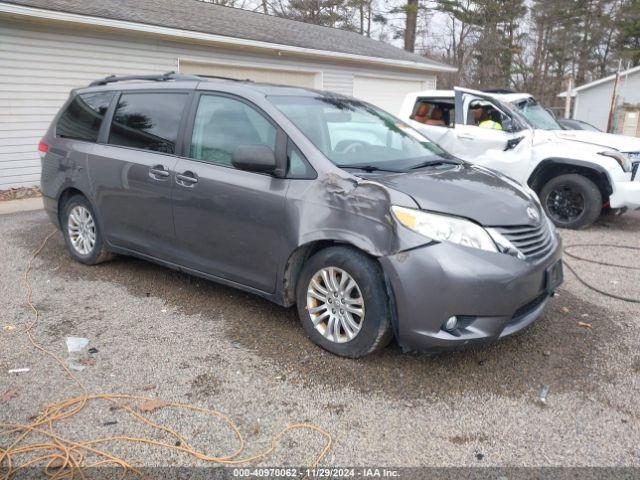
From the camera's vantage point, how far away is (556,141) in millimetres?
7160

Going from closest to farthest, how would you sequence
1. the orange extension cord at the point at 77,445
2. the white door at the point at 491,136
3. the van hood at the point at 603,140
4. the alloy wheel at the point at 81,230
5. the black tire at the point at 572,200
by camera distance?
1. the orange extension cord at the point at 77,445
2. the alloy wheel at the point at 81,230
3. the black tire at the point at 572,200
4. the van hood at the point at 603,140
5. the white door at the point at 491,136

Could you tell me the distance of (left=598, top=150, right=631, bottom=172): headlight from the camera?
21.8 feet

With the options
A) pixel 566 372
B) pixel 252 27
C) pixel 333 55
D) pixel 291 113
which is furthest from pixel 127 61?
pixel 566 372

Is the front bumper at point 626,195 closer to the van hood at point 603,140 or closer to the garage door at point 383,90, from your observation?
the van hood at point 603,140

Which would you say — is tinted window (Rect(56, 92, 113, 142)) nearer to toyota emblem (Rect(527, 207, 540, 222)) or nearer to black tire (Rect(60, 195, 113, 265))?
black tire (Rect(60, 195, 113, 265))

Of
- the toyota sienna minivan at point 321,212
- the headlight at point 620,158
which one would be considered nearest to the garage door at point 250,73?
→ the headlight at point 620,158

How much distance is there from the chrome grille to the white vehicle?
3.88 m

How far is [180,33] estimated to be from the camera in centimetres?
1054

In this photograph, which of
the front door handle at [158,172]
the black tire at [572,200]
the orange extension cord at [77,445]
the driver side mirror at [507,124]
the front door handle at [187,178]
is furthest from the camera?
the driver side mirror at [507,124]

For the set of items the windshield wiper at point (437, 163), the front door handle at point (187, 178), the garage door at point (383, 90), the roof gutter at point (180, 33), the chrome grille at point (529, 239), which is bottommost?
the chrome grille at point (529, 239)

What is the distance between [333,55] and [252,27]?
2.22 meters

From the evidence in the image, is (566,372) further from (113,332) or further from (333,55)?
(333,55)

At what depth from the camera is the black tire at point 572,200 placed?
6812 millimetres

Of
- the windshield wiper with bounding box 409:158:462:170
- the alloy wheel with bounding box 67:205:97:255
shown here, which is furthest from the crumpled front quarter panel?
the alloy wheel with bounding box 67:205:97:255
